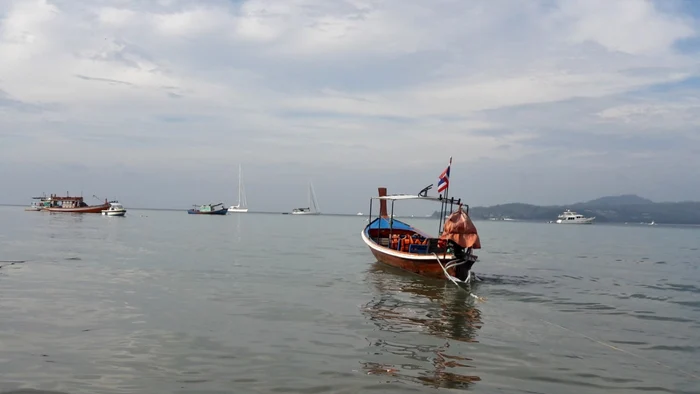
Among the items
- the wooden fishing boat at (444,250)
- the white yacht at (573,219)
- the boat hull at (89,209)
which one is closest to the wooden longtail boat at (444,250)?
the wooden fishing boat at (444,250)

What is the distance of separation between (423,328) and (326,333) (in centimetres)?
281

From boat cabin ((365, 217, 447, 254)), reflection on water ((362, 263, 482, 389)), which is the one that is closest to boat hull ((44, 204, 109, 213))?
boat cabin ((365, 217, 447, 254))

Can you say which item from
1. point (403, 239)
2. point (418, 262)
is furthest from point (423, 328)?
point (403, 239)

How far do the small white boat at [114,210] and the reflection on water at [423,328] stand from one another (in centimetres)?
9959

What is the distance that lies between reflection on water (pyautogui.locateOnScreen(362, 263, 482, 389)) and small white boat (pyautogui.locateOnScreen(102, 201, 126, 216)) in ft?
327

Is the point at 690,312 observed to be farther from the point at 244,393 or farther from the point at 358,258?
the point at 358,258

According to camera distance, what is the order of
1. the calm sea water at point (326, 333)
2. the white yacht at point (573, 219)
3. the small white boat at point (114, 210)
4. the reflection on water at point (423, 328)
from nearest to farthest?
the calm sea water at point (326, 333) < the reflection on water at point (423, 328) < the small white boat at point (114, 210) < the white yacht at point (573, 219)

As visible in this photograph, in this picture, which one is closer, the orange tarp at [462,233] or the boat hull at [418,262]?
the orange tarp at [462,233]

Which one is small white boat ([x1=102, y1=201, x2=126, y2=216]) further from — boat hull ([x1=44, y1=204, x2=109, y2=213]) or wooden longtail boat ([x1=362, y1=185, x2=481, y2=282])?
wooden longtail boat ([x1=362, y1=185, x2=481, y2=282])

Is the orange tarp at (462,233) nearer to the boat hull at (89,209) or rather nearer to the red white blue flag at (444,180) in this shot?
the red white blue flag at (444,180)

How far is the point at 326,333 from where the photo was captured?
14070mm

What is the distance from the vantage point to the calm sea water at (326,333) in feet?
33.8

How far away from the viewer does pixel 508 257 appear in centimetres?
4344

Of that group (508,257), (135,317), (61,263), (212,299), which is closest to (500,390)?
(135,317)
